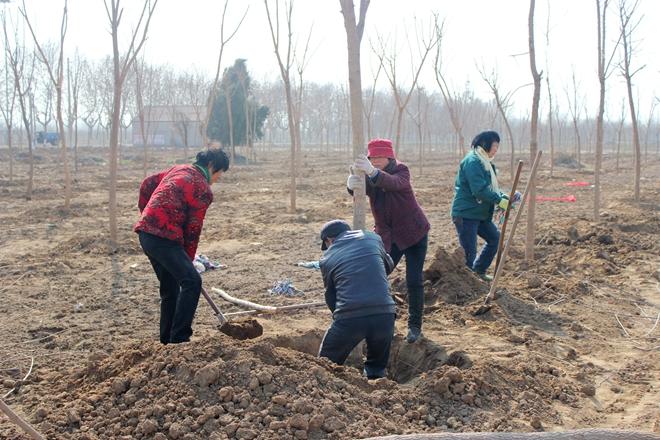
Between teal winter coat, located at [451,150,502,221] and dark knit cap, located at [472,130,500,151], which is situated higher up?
dark knit cap, located at [472,130,500,151]

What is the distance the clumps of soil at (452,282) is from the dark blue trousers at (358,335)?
2.00 metres

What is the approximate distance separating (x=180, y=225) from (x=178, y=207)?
122 millimetres

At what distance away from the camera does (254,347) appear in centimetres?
337

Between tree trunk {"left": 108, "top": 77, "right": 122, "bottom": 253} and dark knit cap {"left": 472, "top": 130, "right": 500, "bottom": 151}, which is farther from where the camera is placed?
tree trunk {"left": 108, "top": 77, "right": 122, "bottom": 253}

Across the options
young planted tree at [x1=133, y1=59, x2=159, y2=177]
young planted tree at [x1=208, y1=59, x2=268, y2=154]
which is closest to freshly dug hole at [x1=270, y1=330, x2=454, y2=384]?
young planted tree at [x1=133, y1=59, x2=159, y2=177]

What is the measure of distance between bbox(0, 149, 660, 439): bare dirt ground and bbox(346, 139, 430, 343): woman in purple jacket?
0.35 meters

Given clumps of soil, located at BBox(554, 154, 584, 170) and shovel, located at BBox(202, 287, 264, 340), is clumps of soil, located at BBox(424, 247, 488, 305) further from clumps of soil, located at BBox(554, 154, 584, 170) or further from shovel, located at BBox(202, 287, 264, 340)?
clumps of soil, located at BBox(554, 154, 584, 170)

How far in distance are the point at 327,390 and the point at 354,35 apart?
9.31ft

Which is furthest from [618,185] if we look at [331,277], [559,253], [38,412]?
[38,412]

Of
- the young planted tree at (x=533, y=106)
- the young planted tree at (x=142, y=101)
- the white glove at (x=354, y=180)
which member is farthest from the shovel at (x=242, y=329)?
the young planted tree at (x=142, y=101)

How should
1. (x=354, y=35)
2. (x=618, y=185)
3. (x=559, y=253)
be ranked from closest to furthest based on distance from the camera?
(x=354, y=35) < (x=559, y=253) < (x=618, y=185)

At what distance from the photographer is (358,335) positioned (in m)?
3.72

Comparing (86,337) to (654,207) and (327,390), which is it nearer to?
(327,390)

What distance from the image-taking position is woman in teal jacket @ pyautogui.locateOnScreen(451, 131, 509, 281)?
5750mm
